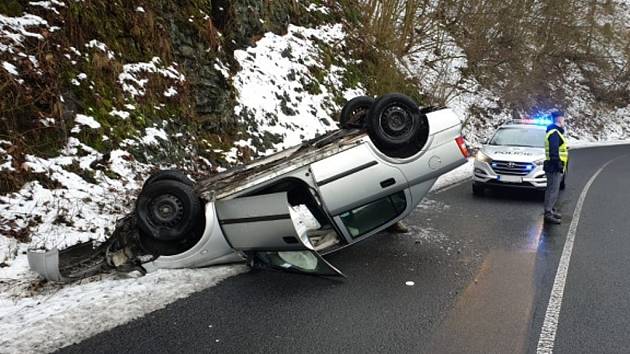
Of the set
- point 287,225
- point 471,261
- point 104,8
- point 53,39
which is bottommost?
point 471,261

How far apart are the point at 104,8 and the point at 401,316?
333 inches

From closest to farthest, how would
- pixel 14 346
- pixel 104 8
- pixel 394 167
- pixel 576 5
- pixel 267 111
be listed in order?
1. pixel 14 346
2. pixel 394 167
3. pixel 104 8
4. pixel 267 111
5. pixel 576 5

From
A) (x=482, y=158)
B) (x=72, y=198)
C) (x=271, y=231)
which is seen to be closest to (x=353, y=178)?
(x=271, y=231)

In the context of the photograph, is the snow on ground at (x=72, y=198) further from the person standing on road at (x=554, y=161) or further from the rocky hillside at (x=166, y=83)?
the person standing on road at (x=554, y=161)

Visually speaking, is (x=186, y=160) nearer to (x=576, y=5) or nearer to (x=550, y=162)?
(x=550, y=162)

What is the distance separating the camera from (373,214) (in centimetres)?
566

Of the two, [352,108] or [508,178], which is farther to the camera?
[508,178]

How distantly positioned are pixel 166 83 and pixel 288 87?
489 cm

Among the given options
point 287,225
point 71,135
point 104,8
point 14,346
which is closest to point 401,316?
point 287,225

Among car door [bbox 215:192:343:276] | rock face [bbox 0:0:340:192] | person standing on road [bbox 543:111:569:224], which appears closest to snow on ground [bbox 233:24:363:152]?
rock face [bbox 0:0:340:192]

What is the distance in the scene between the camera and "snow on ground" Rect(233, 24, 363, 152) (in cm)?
1268

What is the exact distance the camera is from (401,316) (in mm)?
4258

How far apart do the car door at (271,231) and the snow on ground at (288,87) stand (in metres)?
7.10

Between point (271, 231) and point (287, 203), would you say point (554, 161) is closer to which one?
point (287, 203)
